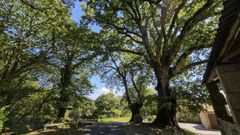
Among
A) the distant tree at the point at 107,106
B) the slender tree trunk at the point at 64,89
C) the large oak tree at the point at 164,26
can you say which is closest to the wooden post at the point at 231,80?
the large oak tree at the point at 164,26

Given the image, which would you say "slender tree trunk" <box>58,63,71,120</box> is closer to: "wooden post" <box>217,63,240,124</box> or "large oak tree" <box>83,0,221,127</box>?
"large oak tree" <box>83,0,221,127</box>

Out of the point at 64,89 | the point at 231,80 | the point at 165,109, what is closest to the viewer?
the point at 231,80

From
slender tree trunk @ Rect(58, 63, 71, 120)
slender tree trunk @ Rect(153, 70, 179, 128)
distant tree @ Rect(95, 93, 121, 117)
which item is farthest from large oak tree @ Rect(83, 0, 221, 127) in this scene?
distant tree @ Rect(95, 93, 121, 117)

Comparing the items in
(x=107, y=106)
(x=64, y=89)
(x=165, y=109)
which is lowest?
(x=165, y=109)

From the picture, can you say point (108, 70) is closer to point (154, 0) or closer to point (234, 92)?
point (154, 0)

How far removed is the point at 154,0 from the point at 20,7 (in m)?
11.5

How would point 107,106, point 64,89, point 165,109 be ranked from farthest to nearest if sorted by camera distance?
point 107,106 < point 64,89 < point 165,109

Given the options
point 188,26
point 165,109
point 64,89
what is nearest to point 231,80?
point 165,109

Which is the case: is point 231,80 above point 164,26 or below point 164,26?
below

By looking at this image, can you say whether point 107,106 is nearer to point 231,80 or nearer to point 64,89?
point 64,89

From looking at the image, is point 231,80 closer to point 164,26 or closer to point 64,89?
point 164,26

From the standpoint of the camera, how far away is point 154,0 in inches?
461

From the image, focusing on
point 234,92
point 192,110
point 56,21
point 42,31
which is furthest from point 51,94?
point 234,92

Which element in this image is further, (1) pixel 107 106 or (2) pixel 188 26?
(1) pixel 107 106
